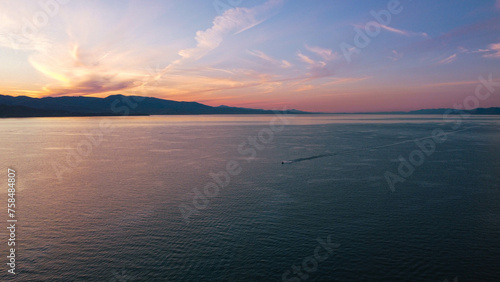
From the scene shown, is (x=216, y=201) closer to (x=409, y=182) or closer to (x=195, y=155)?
(x=409, y=182)

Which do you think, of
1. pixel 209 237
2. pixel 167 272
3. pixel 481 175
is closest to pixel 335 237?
pixel 209 237

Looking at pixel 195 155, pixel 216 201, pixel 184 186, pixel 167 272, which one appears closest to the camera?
pixel 167 272

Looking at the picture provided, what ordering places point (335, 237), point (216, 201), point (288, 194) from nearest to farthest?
1. point (335, 237)
2. point (216, 201)
3. point (288, 194)

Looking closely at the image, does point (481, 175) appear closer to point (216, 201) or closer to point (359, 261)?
point (359, 261)

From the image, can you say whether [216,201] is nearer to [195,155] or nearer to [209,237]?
[209,237]

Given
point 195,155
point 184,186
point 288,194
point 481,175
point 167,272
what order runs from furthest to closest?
point 195,155 → point 481,175 → point 184,186 → point 288,194 → point 167,272

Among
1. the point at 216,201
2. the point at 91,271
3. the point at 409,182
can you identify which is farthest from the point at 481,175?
the point at 91,271

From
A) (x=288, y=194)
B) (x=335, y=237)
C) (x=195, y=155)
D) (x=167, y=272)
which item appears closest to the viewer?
(x=167, y=272)

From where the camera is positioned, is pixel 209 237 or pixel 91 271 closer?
pixel 91 271

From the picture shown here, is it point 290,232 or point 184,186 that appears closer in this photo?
point 290,232
